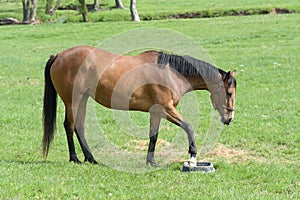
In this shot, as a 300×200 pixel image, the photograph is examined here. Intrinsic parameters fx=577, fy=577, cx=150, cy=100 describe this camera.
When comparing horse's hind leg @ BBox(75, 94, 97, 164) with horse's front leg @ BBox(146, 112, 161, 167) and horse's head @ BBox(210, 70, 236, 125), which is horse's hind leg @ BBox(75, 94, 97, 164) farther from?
horse's head @ BBox(210, 70, 236, 125)

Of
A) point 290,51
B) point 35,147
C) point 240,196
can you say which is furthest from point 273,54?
point 240,196

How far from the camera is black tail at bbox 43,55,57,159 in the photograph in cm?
866

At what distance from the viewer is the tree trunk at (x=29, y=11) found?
41.2 metres

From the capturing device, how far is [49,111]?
8.80 metres

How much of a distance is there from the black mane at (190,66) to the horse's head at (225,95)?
125mm

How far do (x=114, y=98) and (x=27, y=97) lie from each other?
6623mm

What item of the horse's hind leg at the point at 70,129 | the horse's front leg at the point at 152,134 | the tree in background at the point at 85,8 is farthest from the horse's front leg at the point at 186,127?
the tree in background at the point at 85,8

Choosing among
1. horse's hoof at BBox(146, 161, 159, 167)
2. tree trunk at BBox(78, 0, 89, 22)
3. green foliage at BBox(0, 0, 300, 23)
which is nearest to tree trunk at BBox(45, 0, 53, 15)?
green foliage at BBox(0, 0, 300, 23)

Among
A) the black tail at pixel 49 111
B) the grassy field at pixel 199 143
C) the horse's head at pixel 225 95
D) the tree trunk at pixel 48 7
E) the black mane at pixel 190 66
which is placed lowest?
the tree trunk at pixel 48 7

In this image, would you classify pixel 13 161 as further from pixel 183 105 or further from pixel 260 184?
pixel 183 105

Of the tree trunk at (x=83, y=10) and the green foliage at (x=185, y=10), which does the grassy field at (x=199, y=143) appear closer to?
the tree trunk at (x=83, y=10)

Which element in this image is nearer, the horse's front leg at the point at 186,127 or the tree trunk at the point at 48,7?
the horse's front leg at the point at 186,127

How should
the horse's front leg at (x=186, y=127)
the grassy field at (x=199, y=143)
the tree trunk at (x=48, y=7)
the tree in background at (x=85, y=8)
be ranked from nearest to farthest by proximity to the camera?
1. the grassy field at (x=199, y=143)
2. the horse's front leg at (x=186, y=127)
3. the tree in background at (x=85, y=8)
4. the tree trunk at (x=48, y=7)

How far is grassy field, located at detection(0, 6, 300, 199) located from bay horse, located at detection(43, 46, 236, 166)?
29.5 inches
